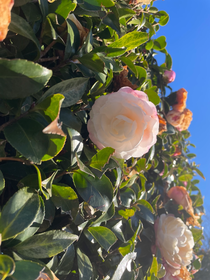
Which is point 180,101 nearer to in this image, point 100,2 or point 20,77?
point 100,2

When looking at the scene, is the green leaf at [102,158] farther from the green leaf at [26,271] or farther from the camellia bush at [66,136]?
the green leaf at [26,271]

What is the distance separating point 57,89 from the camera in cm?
35

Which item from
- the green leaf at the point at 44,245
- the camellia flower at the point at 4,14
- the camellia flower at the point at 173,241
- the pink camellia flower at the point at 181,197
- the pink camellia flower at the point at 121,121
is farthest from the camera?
the pink camellia flower at the point at 181,197

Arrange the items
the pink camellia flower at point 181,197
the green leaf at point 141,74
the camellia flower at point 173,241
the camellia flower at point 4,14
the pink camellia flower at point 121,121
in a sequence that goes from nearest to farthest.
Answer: the camellia flower at point 4,14 → the pink camellia flower at point 121,121 → the green leaf at point 141,74 → the camellia flower at point 173,241 → the pink camellia flower at point 181,197

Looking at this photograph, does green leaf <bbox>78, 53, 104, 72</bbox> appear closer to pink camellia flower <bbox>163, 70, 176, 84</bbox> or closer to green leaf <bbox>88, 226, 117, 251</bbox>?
green leaf <bbox>88, 226, 117, 251</bbox>

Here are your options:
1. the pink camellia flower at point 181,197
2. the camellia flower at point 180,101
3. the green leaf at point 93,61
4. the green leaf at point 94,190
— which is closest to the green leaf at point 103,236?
the green leaf at point 94,190

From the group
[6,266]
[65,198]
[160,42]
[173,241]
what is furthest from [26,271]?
[160,42]

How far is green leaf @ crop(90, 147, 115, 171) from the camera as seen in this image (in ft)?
1.28

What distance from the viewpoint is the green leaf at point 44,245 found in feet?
1.09

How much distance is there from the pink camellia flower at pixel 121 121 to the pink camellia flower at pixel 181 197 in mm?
775

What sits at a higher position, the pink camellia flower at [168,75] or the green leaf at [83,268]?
the pink camellia flower at [168,75]

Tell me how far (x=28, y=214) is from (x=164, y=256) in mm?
730

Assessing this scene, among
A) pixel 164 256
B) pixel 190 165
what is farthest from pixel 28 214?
pixel 190 165

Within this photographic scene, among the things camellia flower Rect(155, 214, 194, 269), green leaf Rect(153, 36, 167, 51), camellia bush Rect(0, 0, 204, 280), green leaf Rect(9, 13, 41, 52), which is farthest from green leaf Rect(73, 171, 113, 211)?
green leaf Rect(153, 36, 167, 51)
